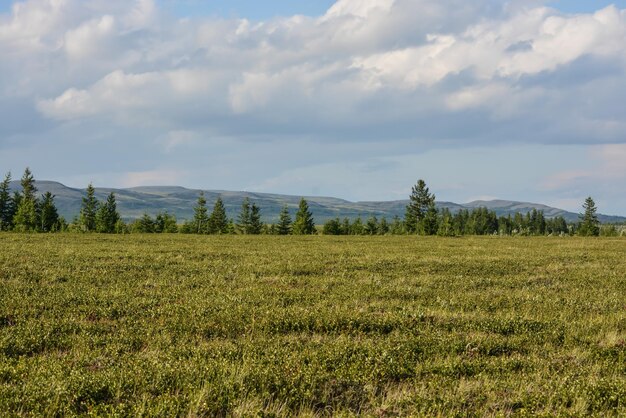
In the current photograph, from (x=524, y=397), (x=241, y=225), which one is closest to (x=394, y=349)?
(x=524, y=397)

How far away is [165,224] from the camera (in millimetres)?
111250

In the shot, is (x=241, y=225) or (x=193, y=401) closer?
(x=193, y=401)

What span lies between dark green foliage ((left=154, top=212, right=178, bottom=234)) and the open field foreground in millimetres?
89973

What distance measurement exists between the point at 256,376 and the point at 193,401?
1.34 meters

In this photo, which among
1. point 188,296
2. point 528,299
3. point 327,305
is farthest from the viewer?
point 528,299

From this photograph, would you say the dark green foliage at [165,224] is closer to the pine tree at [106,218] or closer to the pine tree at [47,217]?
the pine tree at [106,218]

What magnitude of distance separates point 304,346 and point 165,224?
349 feet

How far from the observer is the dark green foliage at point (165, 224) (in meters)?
109

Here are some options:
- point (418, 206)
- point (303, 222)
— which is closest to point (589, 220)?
point (418, 206)

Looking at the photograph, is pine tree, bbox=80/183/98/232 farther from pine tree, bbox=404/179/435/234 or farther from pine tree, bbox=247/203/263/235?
pine tree, bbox=404/179/435/234

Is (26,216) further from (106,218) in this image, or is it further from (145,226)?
(145,226)

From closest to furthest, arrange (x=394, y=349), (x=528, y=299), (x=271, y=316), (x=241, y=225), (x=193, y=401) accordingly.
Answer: (x=193, y=401) → (x=394, y=349) → (x=271, y=316) → (x=528, y=299) → (x=241, y=225)

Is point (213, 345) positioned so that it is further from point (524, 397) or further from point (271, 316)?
point (524, 397)

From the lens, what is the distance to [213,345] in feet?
32.2
